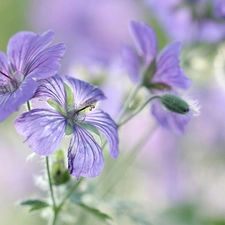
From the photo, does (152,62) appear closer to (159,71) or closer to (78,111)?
(159,71)

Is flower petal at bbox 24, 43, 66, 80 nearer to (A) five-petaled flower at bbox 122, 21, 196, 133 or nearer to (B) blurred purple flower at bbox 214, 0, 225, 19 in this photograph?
(A) five-petaled flower at bbox 122, 21, 196, 133

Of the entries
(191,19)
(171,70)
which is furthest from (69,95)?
(191,19)

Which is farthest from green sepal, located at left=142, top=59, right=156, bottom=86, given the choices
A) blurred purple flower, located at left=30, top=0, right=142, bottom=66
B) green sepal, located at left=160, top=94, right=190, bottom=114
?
blurred purple flower, located at left=30, top=0, right=142, bottom=66

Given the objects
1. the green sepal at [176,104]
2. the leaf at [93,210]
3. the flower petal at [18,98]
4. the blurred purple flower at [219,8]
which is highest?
the blurred purple flower at [219,8]

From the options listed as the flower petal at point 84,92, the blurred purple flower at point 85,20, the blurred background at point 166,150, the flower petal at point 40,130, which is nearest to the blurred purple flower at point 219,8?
the blurred background at point 166,150

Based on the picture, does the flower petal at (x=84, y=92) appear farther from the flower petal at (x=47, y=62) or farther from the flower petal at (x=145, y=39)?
the flower petal at (x=145, y=39)

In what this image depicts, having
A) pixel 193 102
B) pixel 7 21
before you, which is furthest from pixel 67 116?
pixel 7 21
